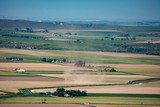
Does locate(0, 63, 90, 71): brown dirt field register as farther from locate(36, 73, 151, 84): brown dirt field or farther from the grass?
the grass

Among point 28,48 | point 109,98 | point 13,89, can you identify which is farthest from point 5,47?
point 109,98

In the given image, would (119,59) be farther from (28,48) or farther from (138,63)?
(28,48)

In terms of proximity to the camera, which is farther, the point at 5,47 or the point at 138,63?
the point at 5,47

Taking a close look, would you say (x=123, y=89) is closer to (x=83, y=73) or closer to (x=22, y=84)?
(x=22, y=84)

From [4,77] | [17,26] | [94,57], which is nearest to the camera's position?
[4,77]

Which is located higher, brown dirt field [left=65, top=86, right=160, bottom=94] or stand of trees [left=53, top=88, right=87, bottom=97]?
stand of trees [left=53, top=88, right=87, bottom=97]

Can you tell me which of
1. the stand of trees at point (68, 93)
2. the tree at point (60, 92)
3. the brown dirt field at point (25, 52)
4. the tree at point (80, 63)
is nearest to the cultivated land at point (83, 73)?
the brown dirt field at point (25, 52)

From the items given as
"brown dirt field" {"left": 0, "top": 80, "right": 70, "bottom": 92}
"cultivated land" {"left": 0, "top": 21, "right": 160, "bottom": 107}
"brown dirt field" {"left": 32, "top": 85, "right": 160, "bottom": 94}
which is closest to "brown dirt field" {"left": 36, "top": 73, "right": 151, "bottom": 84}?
"cultivated land" {"left": 0, "top": 21, "right": 160, "bottom": 107}

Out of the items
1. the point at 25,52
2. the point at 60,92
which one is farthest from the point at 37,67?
the point at 60,92
